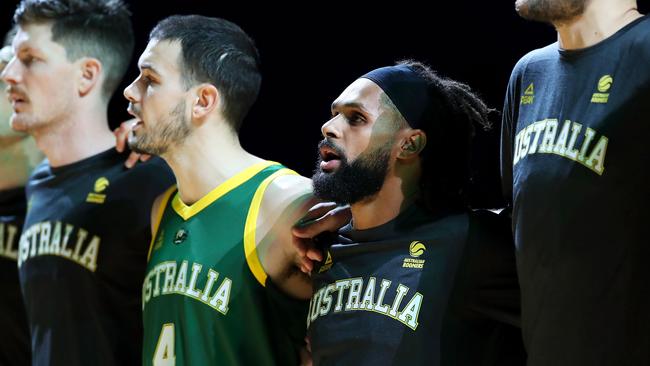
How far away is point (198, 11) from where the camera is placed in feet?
15.4

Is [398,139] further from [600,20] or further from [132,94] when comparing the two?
[132,94]

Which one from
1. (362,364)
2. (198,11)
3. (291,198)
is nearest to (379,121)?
(291,198)

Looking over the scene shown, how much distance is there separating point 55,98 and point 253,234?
44.3 inches

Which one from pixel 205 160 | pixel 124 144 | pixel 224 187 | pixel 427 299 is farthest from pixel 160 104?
pixel 427 299

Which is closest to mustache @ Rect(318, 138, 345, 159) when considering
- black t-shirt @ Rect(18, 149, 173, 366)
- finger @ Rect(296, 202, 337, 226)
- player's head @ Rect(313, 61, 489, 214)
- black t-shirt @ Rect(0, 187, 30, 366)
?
player's head @ Rect(313, 61, 489, 214)

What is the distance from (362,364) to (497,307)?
37 centimetres

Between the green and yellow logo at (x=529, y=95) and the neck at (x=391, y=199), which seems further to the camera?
the neck at (x=391, y=199)

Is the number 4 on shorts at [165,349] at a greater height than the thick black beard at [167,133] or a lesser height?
lesser

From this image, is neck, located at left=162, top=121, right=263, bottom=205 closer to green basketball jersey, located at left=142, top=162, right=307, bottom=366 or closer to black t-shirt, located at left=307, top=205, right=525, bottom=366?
green basketball jersey, located at left=142, top=162, right=307, bottom=366

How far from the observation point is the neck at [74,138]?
12.2 ft

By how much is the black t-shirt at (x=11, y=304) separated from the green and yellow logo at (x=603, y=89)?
2.62 metres

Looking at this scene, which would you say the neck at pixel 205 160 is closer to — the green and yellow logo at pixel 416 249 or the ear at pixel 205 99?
the ear at pixel 205 99

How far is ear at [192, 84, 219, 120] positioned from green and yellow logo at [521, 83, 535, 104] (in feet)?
3.71

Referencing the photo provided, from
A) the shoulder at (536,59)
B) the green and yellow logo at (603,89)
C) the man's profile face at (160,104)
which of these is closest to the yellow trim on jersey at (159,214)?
the man's profile face at (160,104)
